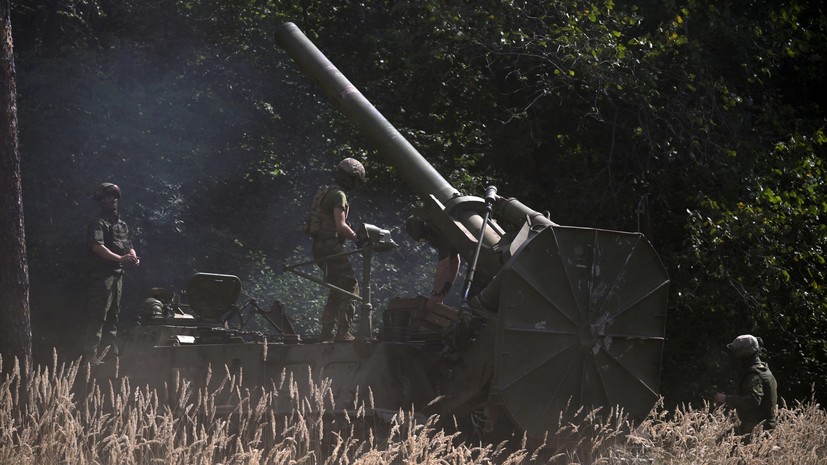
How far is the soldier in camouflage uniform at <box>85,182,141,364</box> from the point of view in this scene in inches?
474

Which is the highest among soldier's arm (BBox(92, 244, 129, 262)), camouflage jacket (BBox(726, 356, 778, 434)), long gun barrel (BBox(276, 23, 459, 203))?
long gun barrel (BBox(276, 23, 459, 203))

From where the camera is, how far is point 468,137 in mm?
17703

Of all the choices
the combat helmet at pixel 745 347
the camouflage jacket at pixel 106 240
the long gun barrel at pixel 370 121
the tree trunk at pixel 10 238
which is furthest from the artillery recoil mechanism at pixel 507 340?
the camouflage jacket at pixel 106 240

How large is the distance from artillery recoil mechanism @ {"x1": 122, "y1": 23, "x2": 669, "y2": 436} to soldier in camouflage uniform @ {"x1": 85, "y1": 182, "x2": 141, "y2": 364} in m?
2.22

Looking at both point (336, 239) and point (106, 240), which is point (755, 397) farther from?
point (106, 240)

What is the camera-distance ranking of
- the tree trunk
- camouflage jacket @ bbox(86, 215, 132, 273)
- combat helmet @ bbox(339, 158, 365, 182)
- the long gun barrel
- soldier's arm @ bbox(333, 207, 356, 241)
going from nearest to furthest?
1. the tree trunk
2. soldier's arm @ bbox(333, 207, 356, 241)
3. combat helmet @ bbox(339, 158, 365, 182)
4. the long gun barrel
5. camouflage jacket @ bbox(86, 215, 132, 273)

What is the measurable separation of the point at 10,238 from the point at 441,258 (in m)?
3.58

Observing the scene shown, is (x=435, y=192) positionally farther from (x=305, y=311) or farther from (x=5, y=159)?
(x=305, y=311)

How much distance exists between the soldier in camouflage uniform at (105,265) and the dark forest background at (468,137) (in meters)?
4.13

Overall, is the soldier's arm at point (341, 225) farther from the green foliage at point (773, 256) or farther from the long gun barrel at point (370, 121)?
the green foliage at point (773, 256)

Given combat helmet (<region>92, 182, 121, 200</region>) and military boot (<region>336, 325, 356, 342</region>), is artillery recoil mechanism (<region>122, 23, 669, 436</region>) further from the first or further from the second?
combat helmet (<region>92, 182, 121, 200</region>)

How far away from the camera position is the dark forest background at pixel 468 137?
600 inches

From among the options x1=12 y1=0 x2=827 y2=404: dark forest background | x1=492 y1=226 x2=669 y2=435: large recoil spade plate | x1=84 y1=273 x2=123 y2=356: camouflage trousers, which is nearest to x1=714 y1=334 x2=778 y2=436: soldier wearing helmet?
x1=492 y1=226 x2=669 y2=435: large recoil spade plate

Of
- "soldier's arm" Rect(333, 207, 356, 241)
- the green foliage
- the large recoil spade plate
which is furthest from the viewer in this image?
the green foliage
